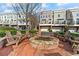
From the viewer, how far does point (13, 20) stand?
1.93m

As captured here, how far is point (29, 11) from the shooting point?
194 centimetres

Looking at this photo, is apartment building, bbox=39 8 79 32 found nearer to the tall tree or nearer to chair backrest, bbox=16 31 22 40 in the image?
the tall tree

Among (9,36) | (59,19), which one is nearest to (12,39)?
(9,36)

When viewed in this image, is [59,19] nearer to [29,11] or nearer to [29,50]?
[29,11]

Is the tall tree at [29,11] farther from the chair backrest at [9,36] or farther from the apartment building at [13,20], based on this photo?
the chair backrest at [9,36]

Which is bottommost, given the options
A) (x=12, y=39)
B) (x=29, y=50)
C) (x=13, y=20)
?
(x=29, y=50)

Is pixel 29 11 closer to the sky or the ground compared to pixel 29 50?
closer to the sky

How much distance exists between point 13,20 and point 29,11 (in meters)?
0.19

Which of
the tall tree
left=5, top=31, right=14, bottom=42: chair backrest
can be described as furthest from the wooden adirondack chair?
the tall tree

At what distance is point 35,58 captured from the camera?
1923 millimetres

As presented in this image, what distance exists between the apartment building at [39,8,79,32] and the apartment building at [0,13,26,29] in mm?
191

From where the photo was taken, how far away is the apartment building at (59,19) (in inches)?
75.2

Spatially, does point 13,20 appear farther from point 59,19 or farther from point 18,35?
point 59,19

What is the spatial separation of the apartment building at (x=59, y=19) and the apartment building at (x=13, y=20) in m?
0.19
